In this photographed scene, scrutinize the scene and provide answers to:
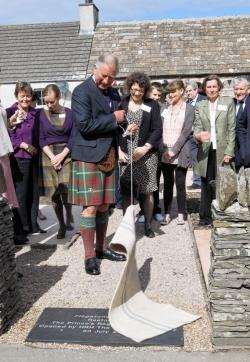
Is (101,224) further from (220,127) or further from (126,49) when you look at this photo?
(126,49)

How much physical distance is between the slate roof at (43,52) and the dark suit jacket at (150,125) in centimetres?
1535

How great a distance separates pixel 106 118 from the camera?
4758 mm

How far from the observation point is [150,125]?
20.0 ft

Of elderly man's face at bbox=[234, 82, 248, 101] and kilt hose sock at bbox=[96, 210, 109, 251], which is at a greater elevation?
elderly man's face at bbox=[234, 82, 248, 101]

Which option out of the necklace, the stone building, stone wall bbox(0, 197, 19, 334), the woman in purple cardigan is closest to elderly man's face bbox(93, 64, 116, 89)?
the necklace

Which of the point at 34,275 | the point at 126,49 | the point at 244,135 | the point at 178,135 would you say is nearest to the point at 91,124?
the point at 34,275

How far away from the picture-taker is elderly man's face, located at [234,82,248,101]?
6.63 metres

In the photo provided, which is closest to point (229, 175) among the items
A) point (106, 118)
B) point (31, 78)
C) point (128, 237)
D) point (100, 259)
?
point (128, 237)

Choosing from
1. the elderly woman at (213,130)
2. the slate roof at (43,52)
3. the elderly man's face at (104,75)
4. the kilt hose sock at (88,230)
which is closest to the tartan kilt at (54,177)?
the kilt hose sock at (88,230)

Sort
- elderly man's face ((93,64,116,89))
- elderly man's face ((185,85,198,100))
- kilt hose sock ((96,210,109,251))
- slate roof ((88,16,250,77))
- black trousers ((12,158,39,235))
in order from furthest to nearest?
slate roof ((88,16,250,77)) → elderly man's face ((185,85,198,100)) → black trousers ((12,158,39,235)) → kilt hose sock ((96,210,109,251)) → elderly man's face ((93,64,116,89))

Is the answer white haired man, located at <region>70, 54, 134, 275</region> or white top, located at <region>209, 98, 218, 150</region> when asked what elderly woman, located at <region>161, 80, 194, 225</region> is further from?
white haired man, located at <region>70, 54, 134, 275</region>

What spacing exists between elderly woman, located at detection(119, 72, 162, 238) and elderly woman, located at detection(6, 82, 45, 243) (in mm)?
1161

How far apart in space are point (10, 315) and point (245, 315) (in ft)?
6.16

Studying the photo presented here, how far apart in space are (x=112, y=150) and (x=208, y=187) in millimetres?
2016
